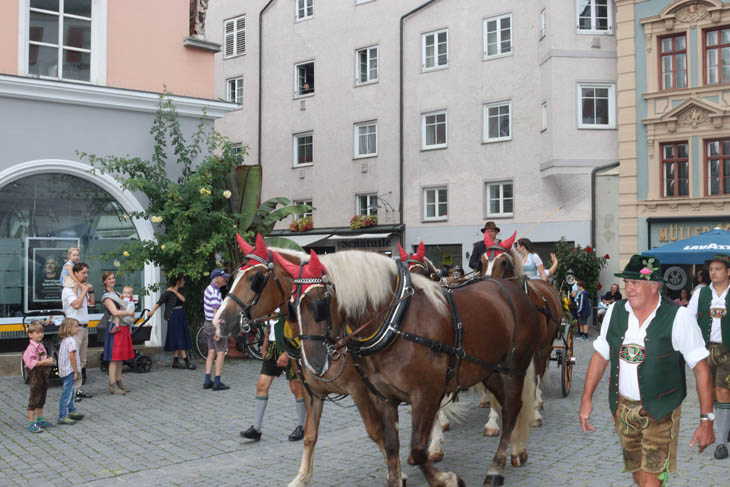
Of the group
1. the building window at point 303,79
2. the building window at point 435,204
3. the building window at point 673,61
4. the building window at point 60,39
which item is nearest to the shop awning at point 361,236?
the building window at point 435,204

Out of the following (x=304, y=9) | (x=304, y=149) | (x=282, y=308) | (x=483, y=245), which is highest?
(x=304, y=9)

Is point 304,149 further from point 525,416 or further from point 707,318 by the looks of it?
point 525,416

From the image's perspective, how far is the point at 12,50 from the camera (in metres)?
12.2

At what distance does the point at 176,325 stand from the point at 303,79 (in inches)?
816

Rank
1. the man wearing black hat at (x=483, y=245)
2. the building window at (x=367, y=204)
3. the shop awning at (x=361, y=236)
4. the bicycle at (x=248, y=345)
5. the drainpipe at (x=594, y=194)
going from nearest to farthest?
the man wearing black hat at (x=483, y=245) → the bicycle at (x=248, y=345) → the drainpipe at (x=594, y=194) → the shop awning at (x=361, y=236) → the building window at (x=367, y=204)

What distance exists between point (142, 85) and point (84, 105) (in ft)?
4.10

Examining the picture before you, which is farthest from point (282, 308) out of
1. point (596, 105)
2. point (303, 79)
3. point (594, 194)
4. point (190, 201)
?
point (303, 79)

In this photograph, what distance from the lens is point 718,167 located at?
21.7m

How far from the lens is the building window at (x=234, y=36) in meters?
33.7

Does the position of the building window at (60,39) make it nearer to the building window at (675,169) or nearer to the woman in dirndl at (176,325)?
the woman in dirndl at (176,325)

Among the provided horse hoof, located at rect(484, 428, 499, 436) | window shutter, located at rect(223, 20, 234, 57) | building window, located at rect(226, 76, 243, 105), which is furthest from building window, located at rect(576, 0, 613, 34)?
horse hoof, located at rect(484, 428, 499, 436)

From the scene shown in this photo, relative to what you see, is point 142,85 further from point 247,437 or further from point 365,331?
point 365,331

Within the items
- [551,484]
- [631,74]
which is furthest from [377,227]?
[551,484]

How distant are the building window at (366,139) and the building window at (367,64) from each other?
179 centimetres
